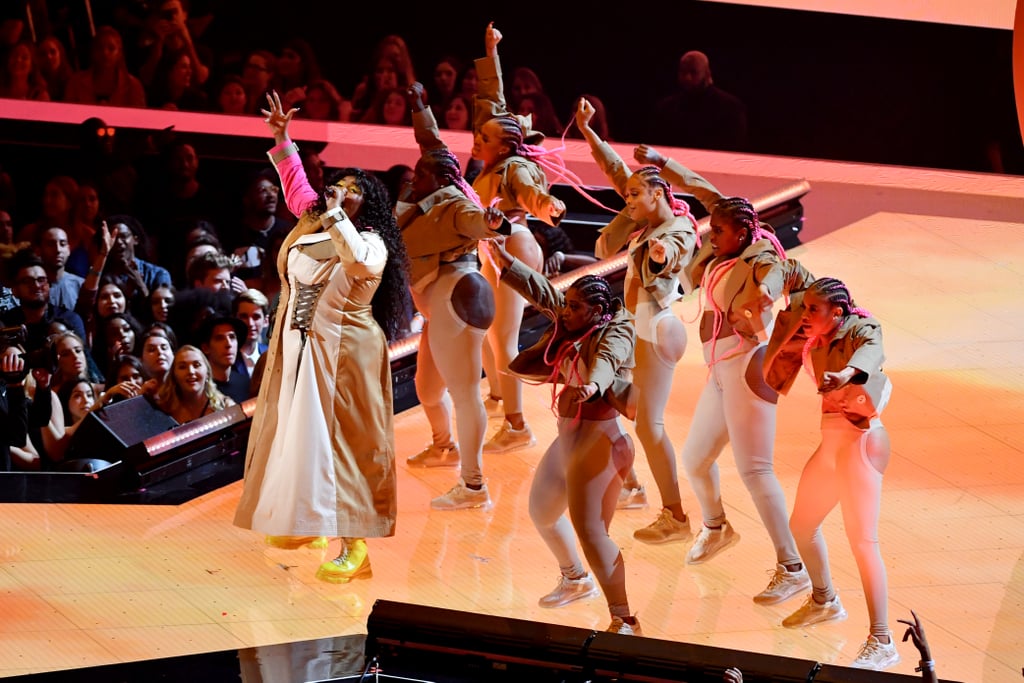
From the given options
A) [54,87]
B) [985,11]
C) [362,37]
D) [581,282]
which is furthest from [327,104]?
[581,282]

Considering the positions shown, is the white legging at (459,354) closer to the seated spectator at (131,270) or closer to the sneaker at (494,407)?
the sneaker at (494,407)

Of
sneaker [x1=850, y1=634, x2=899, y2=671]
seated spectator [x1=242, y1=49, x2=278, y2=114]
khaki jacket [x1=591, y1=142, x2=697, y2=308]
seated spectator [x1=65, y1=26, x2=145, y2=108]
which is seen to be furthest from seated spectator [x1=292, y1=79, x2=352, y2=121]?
sneaker [x1=850, y1=634, x2=899, y2=671]

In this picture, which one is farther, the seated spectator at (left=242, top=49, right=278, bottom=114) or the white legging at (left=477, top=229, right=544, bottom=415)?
the seated spectator at (left=242, top=49, right=278, bottom=114)

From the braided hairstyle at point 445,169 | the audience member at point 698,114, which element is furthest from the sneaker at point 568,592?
the audience member at point 698,114

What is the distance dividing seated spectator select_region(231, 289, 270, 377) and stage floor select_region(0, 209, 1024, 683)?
84cm

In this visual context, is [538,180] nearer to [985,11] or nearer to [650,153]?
[650,153]

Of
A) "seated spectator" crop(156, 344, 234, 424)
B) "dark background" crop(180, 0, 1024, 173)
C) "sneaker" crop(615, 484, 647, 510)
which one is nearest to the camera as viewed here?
"sneaker" crop(615, 484, 647, 510)

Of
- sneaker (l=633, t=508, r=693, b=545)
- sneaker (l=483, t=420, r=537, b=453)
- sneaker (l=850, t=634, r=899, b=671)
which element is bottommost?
sneaker (l=850, t=634, r=899, b=671)

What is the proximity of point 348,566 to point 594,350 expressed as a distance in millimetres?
1325

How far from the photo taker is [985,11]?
1030cm

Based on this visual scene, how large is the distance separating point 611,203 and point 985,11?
94.2 inches

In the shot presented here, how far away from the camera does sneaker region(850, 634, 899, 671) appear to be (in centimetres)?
Result: 573

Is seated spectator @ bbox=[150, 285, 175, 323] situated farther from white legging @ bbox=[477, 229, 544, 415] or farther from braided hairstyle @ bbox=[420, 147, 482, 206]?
braided hairstyle @ bbox=[420, 147, 482, 206]

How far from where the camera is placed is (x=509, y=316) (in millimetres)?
7352
